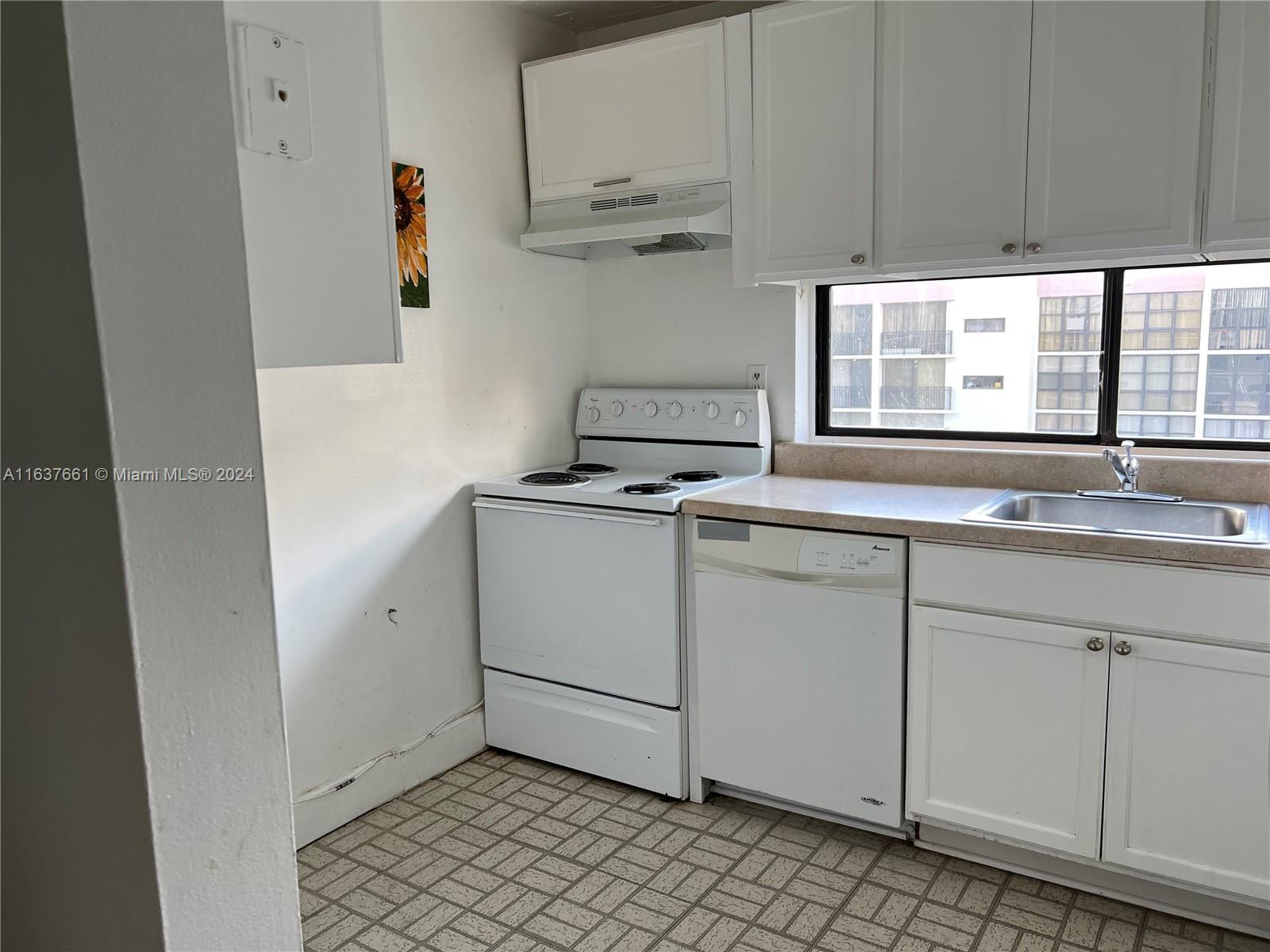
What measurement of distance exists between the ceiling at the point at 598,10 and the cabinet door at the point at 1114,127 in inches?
45.3

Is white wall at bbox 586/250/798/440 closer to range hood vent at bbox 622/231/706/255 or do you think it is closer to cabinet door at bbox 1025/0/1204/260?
range hood vent at bbox 622/231/706/255

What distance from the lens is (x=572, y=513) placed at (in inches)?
112

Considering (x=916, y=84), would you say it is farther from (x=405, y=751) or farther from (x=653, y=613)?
(x=405, y=751)

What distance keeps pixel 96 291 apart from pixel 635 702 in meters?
2.27

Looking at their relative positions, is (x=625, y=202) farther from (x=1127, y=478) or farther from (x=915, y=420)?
(x=1127, y=478)

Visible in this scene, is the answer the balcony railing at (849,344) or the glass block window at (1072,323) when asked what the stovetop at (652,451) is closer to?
the balcony railing at (849,344)

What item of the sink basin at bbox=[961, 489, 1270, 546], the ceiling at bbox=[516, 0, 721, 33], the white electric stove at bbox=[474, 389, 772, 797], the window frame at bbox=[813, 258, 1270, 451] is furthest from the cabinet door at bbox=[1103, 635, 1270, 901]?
the ceiling at bbox=[516, 0, 721, 33]

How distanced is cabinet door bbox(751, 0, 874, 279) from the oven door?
90 centimetres

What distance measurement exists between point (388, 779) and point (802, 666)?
1.33 m

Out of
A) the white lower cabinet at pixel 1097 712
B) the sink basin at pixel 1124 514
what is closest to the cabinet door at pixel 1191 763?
the white lower cabinet at pixel 1097 712

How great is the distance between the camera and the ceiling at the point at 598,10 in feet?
10.2

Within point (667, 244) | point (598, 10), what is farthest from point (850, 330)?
point (598, 10)

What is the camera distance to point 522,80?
10.5ft

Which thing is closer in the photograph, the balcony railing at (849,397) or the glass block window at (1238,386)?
the glass block window at (1238,386)
